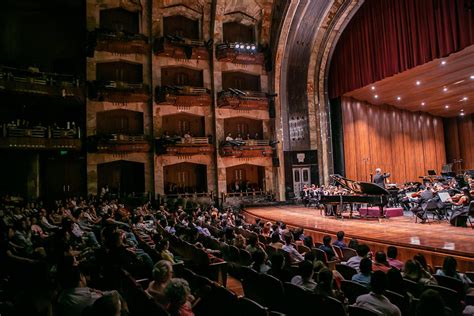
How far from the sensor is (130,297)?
329 cm

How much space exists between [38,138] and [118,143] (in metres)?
3.52

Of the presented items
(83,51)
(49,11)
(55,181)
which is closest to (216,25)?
(83,51)

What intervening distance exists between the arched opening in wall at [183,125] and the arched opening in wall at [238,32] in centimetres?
482

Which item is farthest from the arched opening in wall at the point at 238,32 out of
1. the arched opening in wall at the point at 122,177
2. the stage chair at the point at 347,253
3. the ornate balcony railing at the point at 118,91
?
the stage chair at the point at 347,253

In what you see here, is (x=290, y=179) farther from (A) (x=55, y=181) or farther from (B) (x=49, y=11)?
(B) (x=49, y=11)

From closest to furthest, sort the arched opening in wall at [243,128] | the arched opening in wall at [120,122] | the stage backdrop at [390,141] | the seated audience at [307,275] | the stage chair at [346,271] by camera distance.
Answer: the seated audience at [307,275] < the stage chair at [346,271] < the arched opening in wall at [120,122] < the stage backdrop at [390,141] < the arched opening in wall at [243,128]

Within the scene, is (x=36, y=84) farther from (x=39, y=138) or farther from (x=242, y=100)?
(x=242, y=100)

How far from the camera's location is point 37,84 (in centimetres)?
1402

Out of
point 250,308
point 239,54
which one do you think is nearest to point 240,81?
point 239,54

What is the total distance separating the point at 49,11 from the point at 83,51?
2466 mm

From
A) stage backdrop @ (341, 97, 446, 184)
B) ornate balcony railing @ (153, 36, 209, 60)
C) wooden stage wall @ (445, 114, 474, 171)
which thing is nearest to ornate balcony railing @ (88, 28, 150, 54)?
ornate balcony railing @ (153, 36, 209, 60)

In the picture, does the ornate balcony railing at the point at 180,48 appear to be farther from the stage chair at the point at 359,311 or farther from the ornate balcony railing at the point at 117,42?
the stage chair at the point at 359,311

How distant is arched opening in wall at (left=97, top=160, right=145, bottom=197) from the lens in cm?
1794

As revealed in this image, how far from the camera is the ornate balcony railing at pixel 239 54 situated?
18703 millimetres
